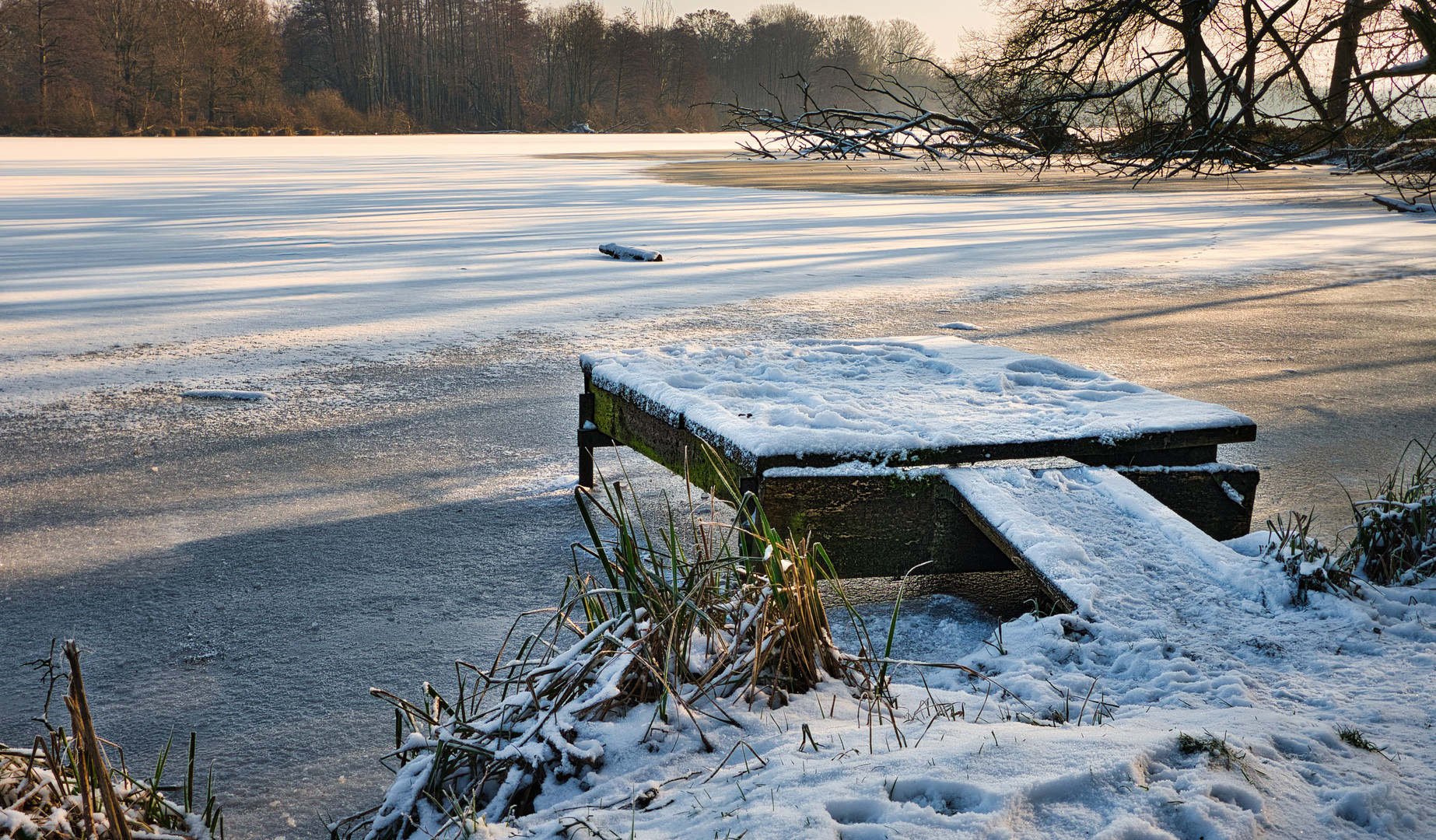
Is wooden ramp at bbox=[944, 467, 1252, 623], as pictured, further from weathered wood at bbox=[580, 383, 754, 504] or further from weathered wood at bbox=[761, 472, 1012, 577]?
weathered wood at bbox=[580, 383, 754, 504]

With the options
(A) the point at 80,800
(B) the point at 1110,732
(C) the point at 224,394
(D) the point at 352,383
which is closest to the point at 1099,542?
(B) the point at 1110,732

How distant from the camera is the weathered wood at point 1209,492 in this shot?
3.11m

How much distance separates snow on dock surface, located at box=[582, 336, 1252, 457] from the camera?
2949mm

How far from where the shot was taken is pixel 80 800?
64.2 inches

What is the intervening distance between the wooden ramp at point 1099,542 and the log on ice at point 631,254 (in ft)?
24.4

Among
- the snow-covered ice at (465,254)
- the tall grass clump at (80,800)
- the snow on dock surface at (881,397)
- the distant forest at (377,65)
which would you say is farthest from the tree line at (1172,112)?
the distant forest at (377,65)

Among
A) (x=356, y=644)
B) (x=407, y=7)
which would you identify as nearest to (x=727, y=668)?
(x=356, y=644)

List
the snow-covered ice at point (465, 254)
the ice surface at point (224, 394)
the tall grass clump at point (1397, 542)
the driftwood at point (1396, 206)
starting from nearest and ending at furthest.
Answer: the tall grass clump at point (1397, 542), the ice surface at point (224, 394), the snow-covered ice at point (465, 254), the driftwood at point (1396, 206)

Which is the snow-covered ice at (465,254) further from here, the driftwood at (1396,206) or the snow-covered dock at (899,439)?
the snow-covered dock at (899,439)

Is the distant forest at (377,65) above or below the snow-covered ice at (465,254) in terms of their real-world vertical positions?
above

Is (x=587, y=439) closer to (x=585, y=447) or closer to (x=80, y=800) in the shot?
(x=585, y=447)

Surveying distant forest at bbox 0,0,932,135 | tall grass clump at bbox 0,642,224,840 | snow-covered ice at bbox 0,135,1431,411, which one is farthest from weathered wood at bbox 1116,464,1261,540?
distant forest at bbox 0,0,932,135

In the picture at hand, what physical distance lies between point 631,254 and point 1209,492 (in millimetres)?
7656

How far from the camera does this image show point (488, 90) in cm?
7362
